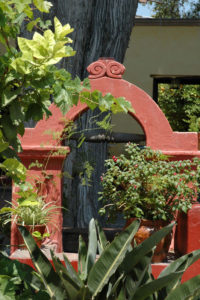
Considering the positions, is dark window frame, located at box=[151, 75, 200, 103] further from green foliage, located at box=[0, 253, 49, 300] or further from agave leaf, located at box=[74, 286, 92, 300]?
agave leaf, located at box=[74, 286, 92, 300]

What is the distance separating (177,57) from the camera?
1090 centimetres

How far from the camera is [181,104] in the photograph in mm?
10766

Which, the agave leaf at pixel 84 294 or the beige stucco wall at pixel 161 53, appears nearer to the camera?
the agave leaf at pixel 84 294

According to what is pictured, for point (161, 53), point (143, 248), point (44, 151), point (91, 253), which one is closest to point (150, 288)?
point (143, 248)

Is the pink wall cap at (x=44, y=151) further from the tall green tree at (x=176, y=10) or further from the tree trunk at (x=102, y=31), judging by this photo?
the tall green tree at (x=176, y=10)

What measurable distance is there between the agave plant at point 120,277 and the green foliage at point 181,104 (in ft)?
25.1

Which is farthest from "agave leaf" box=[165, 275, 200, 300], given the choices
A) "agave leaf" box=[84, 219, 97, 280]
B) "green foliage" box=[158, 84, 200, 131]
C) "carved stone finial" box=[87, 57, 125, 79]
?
"green foliage" box=[158, 84, 200, 131]

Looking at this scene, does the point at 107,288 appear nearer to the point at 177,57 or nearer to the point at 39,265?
the point at 39,265

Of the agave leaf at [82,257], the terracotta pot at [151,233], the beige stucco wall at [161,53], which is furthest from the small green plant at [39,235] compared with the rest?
the beige stucco wall at [161,53]

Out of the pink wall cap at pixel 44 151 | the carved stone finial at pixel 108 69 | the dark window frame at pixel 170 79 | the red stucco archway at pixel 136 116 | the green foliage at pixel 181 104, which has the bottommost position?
the pink wall cap at pixel 44 151

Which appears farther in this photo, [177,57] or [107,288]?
[177,57]

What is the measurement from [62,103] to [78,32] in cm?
386

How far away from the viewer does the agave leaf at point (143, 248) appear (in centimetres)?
289

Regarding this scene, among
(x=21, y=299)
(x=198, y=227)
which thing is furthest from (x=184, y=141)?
(x=21, y=299)
